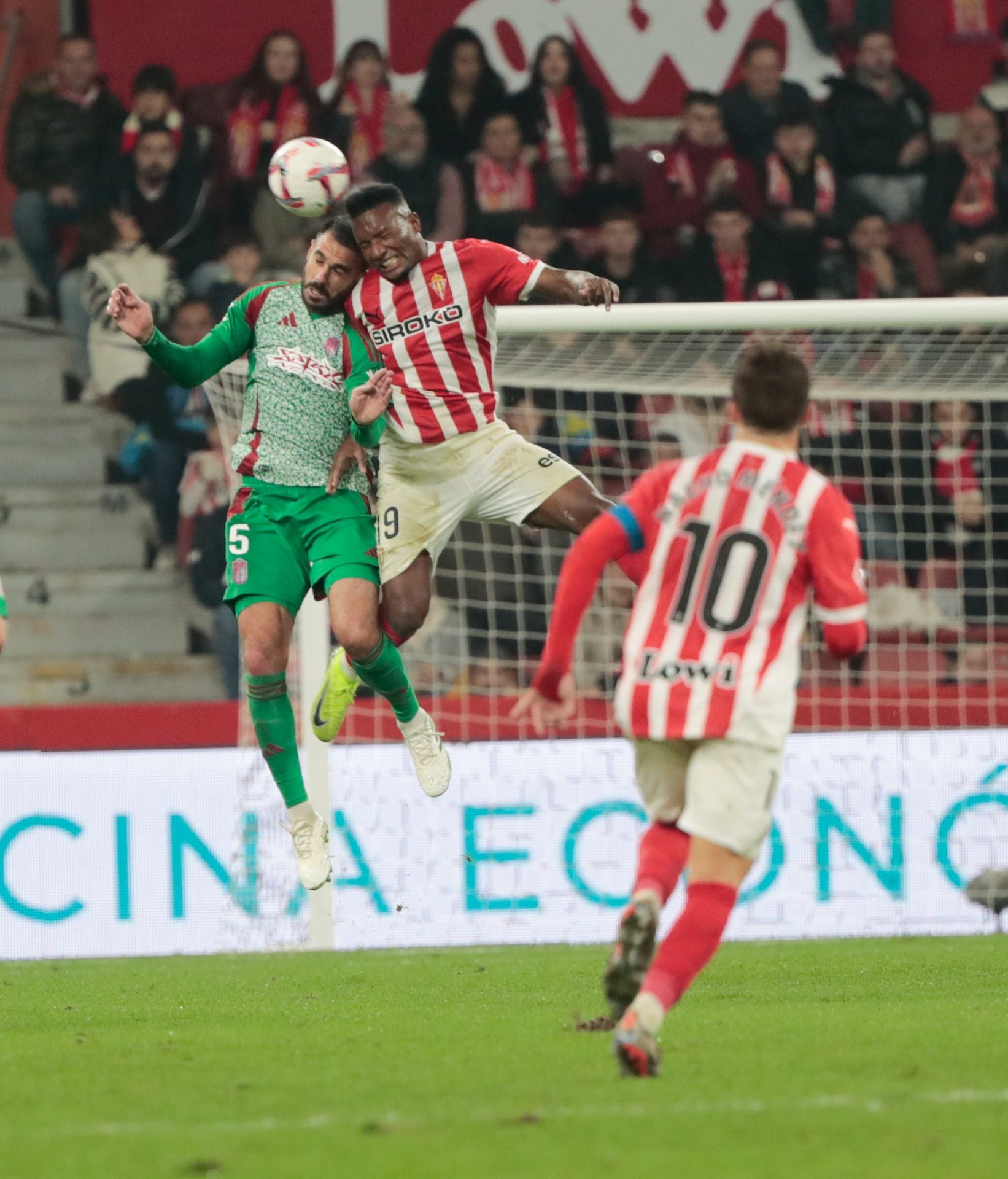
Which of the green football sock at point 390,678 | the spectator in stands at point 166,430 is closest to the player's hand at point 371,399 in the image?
the green football sock at point 390,678

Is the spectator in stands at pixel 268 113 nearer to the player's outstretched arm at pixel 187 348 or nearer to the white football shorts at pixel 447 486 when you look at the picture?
the player's outstretched arm at pixel 187 348

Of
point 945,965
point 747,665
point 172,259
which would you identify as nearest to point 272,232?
point 172,259

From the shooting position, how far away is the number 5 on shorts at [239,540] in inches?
283

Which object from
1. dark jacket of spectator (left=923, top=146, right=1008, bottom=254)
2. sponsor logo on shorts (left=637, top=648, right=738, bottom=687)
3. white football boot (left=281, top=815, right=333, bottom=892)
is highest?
dark jacket of spectator (left=923, top=146, right=1008, bottom=254)

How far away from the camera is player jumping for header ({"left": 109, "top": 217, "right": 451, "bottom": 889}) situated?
7.16m

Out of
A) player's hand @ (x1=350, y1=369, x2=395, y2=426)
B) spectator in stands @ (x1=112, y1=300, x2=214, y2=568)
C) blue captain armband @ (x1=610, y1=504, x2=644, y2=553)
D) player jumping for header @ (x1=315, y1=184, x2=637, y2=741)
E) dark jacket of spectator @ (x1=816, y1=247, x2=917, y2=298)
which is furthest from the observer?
dark jacket of spectator @ (x1=816, y1=247, x2=917, y2=298)

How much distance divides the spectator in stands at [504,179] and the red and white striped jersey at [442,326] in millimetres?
7004

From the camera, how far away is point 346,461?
7.22 meters

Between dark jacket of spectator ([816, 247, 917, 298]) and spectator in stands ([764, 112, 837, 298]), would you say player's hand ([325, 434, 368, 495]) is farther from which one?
spectator in stands ([764, 112, 837, 298])

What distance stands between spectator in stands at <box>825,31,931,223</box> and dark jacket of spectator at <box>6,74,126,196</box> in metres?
5.13

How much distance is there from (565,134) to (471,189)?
91cm

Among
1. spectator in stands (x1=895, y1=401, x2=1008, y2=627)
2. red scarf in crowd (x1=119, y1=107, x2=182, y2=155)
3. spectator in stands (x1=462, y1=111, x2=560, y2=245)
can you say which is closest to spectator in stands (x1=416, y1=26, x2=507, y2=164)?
spectator in stands (x1=462, y1=111, x2=560, y2=245)

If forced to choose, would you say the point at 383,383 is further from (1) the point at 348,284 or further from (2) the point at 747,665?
(2) the point at 747,665

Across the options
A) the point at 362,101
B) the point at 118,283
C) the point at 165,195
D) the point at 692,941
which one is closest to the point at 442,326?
the point at 692,941
